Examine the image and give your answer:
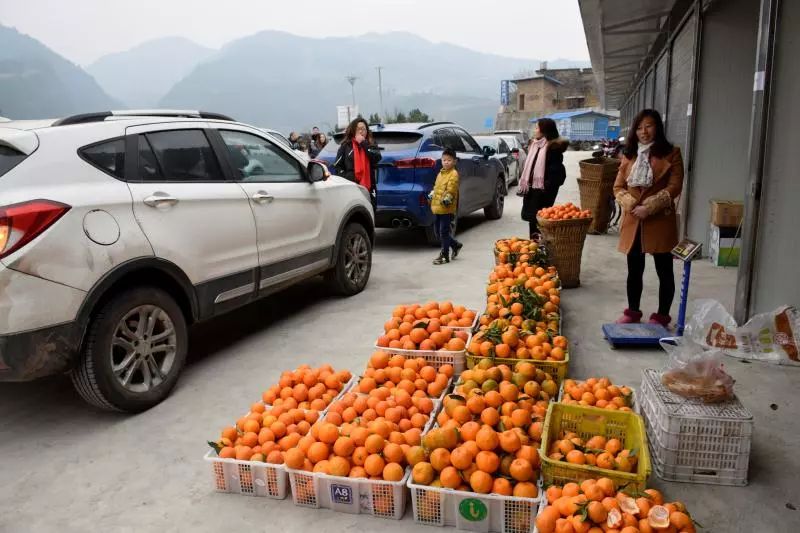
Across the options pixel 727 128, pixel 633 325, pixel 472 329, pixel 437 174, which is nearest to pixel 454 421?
pixel 472 329

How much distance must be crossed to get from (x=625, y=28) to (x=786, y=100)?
913 centimetres

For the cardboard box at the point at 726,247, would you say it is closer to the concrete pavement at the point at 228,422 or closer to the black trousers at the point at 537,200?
the concrete pavement at the point at 228,422

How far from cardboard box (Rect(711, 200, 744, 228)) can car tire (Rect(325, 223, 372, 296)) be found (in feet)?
14.5

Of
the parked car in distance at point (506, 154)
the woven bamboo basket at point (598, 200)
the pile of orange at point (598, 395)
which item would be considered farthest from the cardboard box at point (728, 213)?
the parked car in distance at point (506, 154)

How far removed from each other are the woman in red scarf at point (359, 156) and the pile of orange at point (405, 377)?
430 centimetres

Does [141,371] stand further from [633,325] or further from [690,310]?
[690,310]

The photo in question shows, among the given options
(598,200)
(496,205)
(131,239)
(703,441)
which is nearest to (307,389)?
(131,239)

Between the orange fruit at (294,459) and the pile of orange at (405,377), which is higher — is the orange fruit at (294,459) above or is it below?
below

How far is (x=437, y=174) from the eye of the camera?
8.41 m

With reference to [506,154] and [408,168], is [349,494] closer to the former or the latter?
[408,168]

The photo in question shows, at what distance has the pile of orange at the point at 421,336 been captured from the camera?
3.99m

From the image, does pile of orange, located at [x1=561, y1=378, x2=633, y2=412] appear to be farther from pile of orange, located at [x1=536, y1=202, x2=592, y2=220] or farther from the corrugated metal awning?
the corrugated metal awning

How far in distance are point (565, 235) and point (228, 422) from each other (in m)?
4.22

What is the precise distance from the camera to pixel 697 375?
3.16 meters
